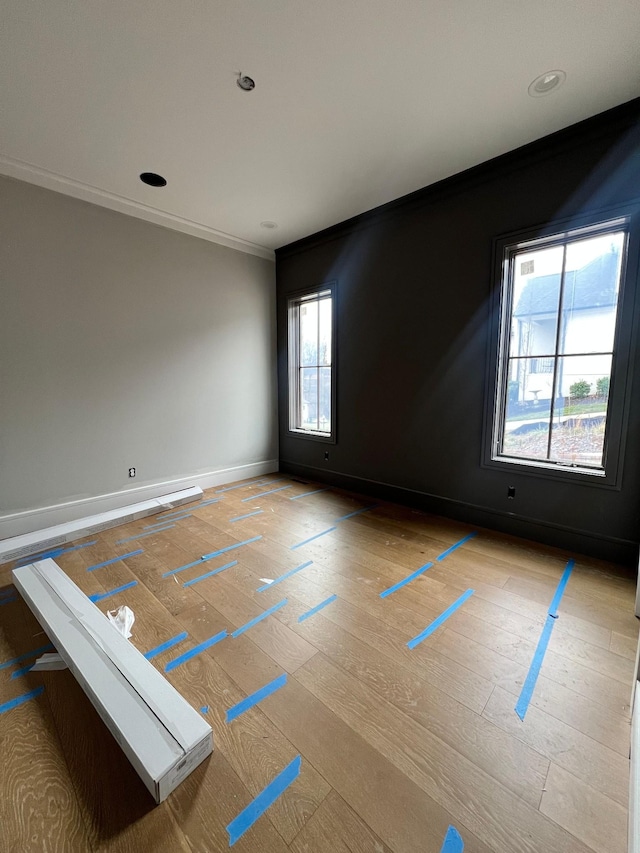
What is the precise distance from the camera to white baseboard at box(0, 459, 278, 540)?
9.43 feet

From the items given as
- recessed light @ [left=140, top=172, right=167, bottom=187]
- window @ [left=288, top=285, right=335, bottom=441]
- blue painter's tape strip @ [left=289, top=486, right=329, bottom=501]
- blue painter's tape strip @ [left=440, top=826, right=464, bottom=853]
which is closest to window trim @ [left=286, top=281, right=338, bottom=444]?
window @ [left=288, top=285, right=335, bottom=441]

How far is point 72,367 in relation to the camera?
3.10m

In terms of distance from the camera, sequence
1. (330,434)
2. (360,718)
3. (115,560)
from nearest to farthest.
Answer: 1. (360,718)
2. (115,560)
3. (330,434)

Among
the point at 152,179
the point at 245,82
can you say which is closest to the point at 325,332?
the point at 152,179

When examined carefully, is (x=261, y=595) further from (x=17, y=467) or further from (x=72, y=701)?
(x=17, y=467)

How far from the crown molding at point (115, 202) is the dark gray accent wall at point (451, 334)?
0.88m

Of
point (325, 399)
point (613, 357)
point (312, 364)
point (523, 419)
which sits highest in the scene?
point (312, 364)

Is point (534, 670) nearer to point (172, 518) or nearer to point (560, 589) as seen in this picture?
point (560, 589)

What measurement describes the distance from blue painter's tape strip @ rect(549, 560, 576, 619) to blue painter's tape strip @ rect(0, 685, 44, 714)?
2.51 meters

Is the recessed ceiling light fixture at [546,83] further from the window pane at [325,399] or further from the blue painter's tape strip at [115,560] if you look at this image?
the blue painter's tape strip at [115,560]

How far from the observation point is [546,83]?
1.99 m

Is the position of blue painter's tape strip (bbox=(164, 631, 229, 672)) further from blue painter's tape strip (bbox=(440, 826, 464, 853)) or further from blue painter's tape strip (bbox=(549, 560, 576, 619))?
blue painter's tape strip (bbox=(549, 560, 576, 619))

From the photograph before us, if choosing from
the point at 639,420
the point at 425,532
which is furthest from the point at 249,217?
the point at 639,420

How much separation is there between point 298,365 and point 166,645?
365 cm
